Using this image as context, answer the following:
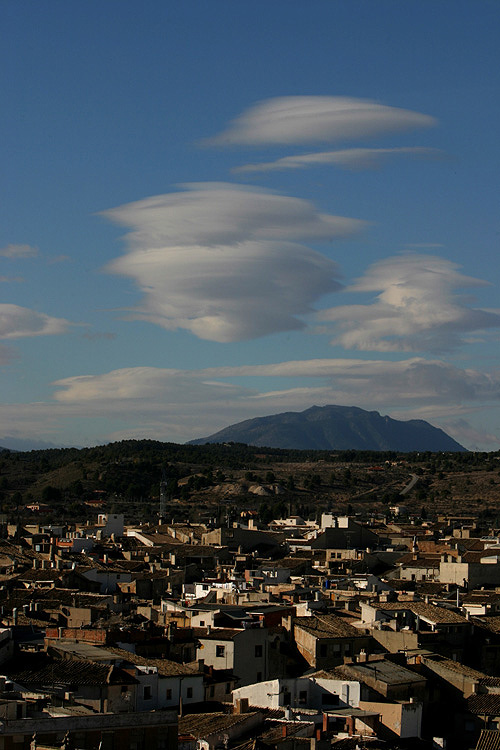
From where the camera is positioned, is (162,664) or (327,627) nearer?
(162,664)

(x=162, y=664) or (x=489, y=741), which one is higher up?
(x=162, y=664)

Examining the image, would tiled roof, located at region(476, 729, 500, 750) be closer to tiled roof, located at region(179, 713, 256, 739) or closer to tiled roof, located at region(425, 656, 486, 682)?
tiled roof, located at region(179, 713, 256, 739)

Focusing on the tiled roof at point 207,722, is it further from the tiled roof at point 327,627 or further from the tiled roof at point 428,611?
the tiled roof at point 428,611

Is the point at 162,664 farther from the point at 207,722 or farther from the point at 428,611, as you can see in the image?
the point at 428,611

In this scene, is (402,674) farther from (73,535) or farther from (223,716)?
(73,535)

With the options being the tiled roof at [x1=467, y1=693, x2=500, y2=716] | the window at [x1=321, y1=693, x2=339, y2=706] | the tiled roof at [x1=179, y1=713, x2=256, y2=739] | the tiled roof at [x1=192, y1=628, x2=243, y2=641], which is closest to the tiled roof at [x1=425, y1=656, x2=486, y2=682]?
the tiled roof at [x1=467, y1=693, x2=500, y2=716]

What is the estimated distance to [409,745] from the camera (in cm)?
3209

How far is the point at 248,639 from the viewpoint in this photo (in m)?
39.7

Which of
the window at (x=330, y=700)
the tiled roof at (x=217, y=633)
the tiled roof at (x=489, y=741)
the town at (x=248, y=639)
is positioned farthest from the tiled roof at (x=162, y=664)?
the tiled roof at (x=489, y=741)

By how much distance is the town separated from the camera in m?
29.7

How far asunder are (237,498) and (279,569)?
2988 inches

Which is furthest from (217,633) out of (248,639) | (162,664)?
(162,664)

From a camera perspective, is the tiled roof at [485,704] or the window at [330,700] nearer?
the window at [330,700]

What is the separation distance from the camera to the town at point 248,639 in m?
29.7
